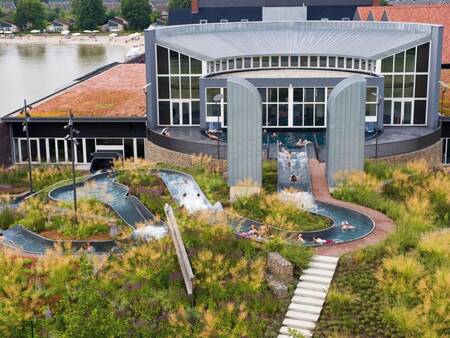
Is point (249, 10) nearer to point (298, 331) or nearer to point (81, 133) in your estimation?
point (81, 133)

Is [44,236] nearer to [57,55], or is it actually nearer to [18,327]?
[18,327]

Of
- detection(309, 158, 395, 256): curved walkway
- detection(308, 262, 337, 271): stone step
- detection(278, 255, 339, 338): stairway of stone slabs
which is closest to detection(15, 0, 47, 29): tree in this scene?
detection(309, 158, 395, 256): curved walkway

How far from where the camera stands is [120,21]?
138 metres

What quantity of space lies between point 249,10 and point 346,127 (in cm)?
4906

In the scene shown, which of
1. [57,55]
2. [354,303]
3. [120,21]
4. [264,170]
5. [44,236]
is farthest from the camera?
[120,21]

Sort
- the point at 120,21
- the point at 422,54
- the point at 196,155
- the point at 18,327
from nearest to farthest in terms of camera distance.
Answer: the point at 18,327 < the point at 196,155 < the point at 422,54 < the point at 120,21

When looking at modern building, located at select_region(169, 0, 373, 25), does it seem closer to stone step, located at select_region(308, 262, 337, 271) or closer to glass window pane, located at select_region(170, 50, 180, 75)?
glass window pane, located at select_region(170, 50, 180, 75)

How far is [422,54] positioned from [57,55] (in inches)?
3042

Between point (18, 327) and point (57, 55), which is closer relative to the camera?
point (18, 327)

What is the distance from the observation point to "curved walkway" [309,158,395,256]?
20.4m

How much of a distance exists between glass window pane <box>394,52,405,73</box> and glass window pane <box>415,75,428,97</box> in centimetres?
90

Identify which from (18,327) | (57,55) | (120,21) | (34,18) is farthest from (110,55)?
(18,327)

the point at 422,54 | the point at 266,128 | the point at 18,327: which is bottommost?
the point at 18,327

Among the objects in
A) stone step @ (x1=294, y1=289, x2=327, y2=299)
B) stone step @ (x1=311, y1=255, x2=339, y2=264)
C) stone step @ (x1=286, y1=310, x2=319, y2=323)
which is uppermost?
stone step @ (x1=311, y1=255, x2=339, y2=264)
